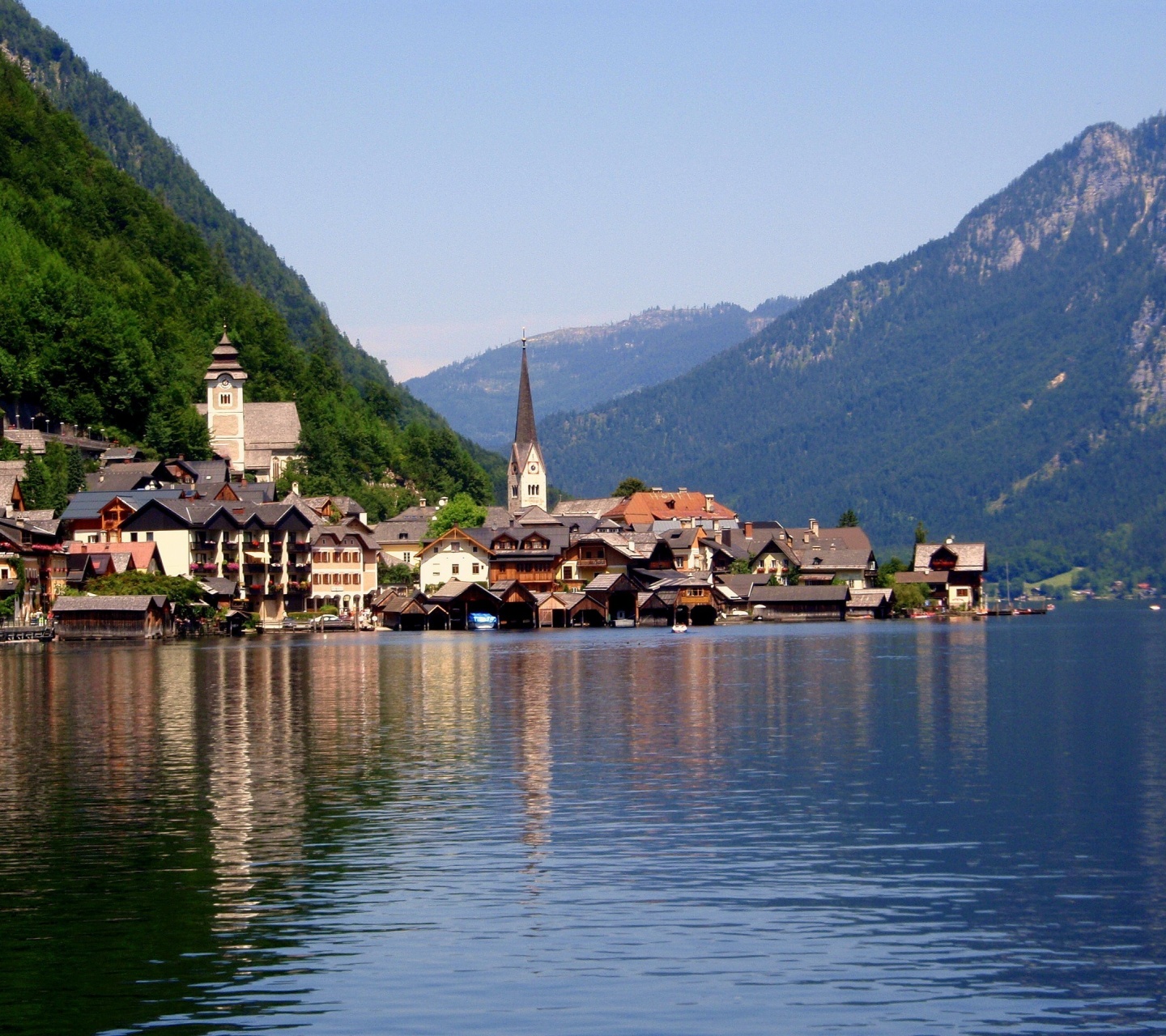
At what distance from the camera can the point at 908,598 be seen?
591 feet

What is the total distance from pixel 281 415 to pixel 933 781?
14614 cm

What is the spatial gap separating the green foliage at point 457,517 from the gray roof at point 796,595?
88.7 ft

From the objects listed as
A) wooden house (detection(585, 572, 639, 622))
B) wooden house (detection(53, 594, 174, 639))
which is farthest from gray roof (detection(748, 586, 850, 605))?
wooden house (detection(53, 594, 174, 639))

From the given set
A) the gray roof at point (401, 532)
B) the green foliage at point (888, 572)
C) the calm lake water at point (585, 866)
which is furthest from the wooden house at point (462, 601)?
the calm lake water at point (585, 866)

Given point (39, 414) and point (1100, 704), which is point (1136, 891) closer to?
point (1100, 704)

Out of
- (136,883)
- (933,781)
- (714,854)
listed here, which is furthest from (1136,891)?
(136,883)

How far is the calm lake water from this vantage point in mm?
20656

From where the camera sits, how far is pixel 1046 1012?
20.0m

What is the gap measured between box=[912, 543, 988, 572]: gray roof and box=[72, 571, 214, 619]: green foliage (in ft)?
302

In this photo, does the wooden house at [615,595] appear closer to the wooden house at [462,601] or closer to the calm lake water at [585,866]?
the wooden house at [462,601]

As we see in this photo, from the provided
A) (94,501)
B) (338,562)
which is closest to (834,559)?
(338,562)

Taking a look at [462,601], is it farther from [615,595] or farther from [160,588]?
[160,588]

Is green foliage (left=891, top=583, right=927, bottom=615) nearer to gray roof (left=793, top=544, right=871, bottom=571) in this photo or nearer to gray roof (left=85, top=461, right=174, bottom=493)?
gray roof (left=793, top=544, right=871, bottom=571)

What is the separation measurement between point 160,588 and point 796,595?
222ft
